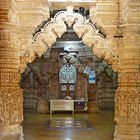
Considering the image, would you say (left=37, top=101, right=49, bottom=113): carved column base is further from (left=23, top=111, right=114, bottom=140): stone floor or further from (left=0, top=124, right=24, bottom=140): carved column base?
(left=0, top=124, right=24, bottom=140): carved column base

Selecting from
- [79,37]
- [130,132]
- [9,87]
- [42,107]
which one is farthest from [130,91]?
[42,107]

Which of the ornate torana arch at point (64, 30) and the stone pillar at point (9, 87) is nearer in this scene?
the stone pillar at point (9, 87)

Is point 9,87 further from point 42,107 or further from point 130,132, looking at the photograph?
point 42,107

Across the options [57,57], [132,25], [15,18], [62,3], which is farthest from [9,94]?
[57,57]

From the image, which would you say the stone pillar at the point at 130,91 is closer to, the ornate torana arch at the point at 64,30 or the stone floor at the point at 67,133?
the ornate torana arch at the point at 64,30

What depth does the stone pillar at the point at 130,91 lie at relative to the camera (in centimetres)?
491

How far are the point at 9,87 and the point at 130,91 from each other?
188 centimetres

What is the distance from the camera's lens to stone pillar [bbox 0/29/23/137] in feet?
15.6

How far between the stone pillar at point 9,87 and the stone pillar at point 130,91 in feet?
5.35

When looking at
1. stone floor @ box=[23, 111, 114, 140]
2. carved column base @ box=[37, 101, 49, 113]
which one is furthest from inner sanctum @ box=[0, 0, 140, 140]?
carved column base @ box=[37, 101, 49, 113]

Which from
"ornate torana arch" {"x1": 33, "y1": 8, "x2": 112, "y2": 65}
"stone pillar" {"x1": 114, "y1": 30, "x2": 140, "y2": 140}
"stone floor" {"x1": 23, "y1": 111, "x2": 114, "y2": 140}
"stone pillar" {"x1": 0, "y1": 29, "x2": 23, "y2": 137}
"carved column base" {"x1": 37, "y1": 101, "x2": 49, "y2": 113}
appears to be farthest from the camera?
"carved column base" {"x1": 37, "y1": 101, "x2": 49, "y2": 113}

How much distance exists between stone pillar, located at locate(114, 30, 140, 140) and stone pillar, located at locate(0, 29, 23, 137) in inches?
64.2

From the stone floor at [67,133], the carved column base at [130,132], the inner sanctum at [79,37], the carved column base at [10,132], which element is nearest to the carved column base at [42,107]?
the stone floor at [67,133]

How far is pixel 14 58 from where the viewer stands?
16.1 ft
